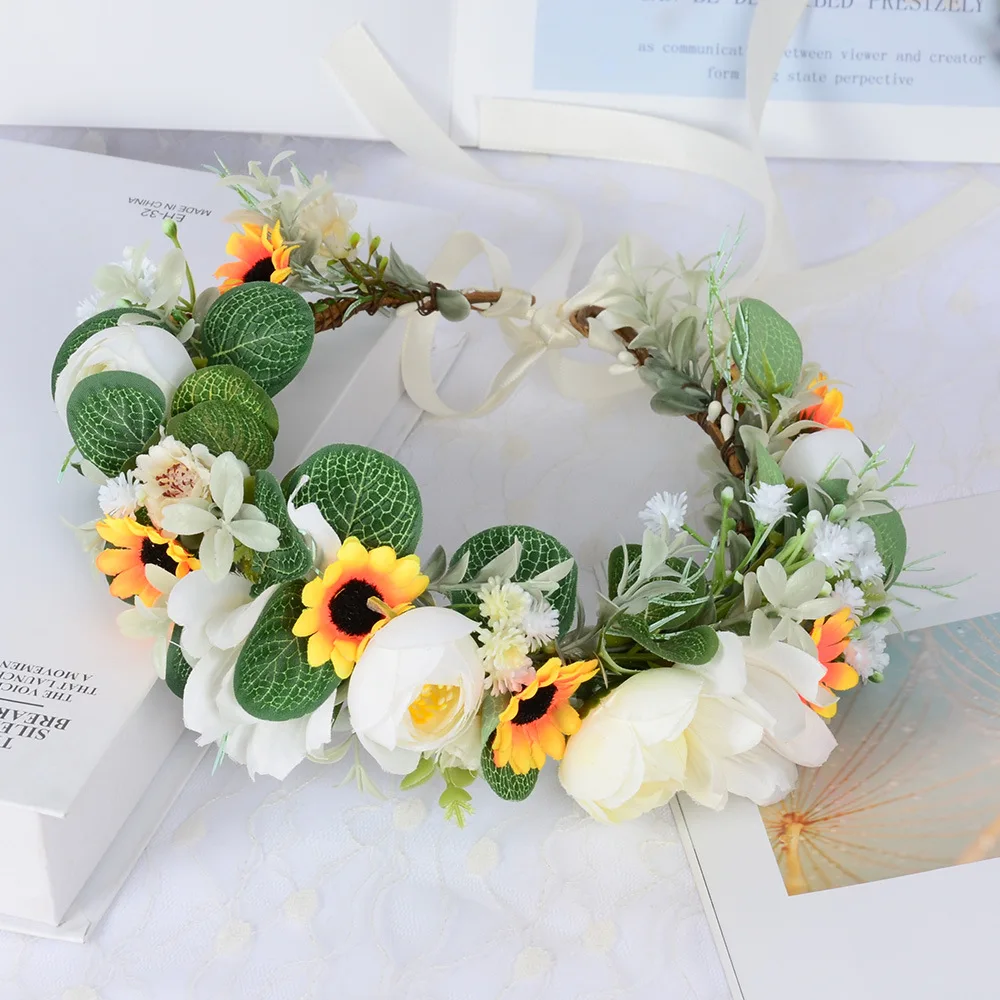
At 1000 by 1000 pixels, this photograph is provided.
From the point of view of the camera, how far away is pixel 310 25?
31.5 inches

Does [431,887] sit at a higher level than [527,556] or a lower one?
lower

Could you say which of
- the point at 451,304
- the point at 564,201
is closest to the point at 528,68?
the point at 564,201

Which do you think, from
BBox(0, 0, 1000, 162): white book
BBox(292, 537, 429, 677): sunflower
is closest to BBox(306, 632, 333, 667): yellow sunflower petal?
BBox(292, 537, 429, 677): sunflower

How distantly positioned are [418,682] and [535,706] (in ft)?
0.20

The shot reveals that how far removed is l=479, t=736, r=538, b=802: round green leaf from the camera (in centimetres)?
44

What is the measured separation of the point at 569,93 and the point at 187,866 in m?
0.62

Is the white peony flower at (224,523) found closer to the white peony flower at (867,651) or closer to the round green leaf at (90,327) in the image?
the round green leaf at (90,327)

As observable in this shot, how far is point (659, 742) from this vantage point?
430 millimetres

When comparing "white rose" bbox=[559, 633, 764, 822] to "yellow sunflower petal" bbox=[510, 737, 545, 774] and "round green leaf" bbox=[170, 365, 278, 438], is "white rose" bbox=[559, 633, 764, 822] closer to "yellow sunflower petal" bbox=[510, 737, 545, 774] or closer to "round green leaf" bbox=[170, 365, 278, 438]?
"yellow sunflower petal" bbox=[510, 737, 545, 774]

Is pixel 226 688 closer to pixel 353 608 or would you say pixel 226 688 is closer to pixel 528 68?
pixel 353 608

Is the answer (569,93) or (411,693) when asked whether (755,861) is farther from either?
(569,93)

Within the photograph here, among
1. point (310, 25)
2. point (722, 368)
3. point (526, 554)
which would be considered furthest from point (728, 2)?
point (526, 554)

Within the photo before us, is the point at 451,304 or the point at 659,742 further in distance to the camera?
the point at 451,304

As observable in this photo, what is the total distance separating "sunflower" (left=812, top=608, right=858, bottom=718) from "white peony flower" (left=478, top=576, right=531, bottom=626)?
121 mm
